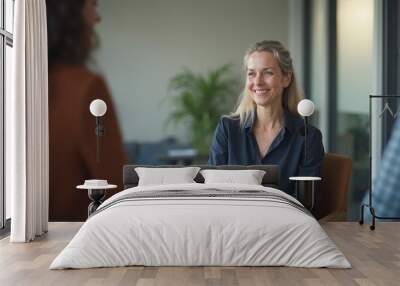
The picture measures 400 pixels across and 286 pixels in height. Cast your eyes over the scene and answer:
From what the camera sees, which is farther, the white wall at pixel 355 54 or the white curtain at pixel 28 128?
the white wall at pixel 355 54

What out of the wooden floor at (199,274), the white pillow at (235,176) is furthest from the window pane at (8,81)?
the white pillow at (235,176)

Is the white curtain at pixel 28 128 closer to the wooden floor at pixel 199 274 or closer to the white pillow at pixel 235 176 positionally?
the wooden floor at pixel 199 274

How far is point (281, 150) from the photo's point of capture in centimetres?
713

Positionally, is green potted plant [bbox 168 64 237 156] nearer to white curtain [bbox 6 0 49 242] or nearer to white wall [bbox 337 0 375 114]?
Result: white wall [bbox 337 0 375 114]

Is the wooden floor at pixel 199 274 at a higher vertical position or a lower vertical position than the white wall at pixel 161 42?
lower

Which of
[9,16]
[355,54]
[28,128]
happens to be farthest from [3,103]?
[355,54]

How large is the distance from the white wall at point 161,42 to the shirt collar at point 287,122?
44.2 inches

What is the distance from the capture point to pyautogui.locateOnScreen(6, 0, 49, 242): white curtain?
5.93m

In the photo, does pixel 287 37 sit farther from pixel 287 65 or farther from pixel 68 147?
pixel 68 147

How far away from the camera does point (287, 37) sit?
8164 millimetres

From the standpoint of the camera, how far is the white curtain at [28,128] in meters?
5.93

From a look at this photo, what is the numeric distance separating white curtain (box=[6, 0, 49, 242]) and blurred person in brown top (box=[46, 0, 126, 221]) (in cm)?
160

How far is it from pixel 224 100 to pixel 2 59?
2.68 m

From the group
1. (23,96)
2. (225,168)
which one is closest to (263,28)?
(225,168)
